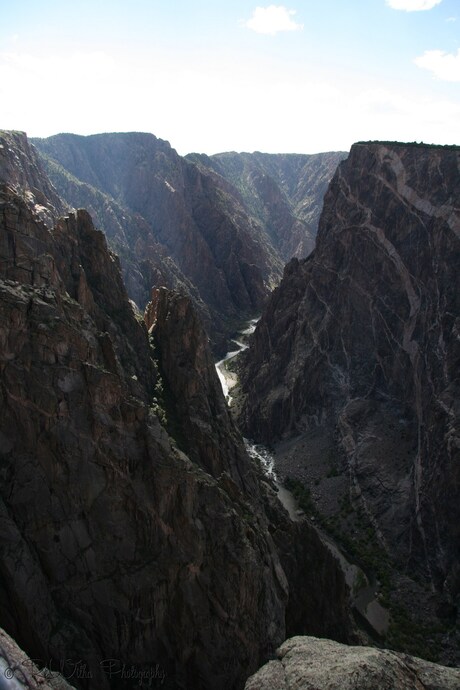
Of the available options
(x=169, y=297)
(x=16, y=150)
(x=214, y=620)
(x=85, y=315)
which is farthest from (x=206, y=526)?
(x=16, y=150)

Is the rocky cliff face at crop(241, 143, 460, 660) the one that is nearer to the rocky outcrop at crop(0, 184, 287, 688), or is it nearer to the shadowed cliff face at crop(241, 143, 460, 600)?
the shadowed cliff face at crop(241, 143, 460, 600)

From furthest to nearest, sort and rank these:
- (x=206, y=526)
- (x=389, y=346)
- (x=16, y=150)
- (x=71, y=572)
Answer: (x=16, y=150), (x=389, y=346), (x=206, y=526), (x=71, y=572)

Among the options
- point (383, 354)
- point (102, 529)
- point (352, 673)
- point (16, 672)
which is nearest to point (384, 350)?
point (383, 354)

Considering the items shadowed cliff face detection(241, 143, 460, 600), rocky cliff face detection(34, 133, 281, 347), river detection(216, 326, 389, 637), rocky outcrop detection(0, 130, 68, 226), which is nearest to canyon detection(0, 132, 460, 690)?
shadowed cliff face detection(241, 143, 460, 600)

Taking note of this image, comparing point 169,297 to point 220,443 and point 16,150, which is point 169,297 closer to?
point 220,443

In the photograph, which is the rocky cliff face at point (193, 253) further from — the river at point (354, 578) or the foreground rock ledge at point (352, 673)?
the foreground rock ledge at point (352, 673)

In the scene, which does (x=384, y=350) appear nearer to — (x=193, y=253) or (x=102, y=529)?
(x=102, y=529)
